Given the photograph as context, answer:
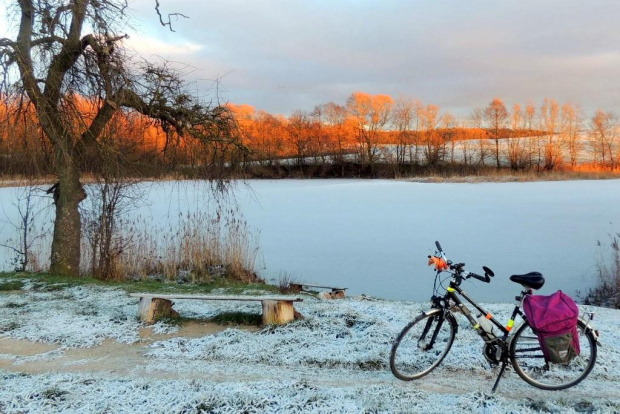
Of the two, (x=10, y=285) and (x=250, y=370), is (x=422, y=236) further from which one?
(x=250, y=370)

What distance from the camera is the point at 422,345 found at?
3.87 metres

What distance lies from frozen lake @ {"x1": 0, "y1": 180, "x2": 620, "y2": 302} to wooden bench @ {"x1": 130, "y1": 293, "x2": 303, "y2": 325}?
156 inches

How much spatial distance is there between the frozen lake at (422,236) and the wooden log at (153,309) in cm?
397

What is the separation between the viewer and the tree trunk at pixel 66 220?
7.90 meters

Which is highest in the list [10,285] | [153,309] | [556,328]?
[556,328]

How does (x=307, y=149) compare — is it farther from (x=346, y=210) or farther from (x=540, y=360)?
(x=540, y=360)

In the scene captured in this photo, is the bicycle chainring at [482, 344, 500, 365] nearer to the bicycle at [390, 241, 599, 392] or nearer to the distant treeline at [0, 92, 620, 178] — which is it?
the bicycle at [390, 241, 599, 392]

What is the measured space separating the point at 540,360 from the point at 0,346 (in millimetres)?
4752

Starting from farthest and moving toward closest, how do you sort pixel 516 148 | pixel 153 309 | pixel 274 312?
pixel 516 148, pixel 153 309, pixel 274 312

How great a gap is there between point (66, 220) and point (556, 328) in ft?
24.4

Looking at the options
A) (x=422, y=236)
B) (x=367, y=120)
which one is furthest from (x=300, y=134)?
(x=422, y=236)

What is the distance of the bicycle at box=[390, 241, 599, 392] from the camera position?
352 centimetres

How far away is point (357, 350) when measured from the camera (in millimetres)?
4371

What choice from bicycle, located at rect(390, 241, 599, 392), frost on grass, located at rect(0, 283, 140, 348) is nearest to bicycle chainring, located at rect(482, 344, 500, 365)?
bicycle, located at rect(390, 241, 599, 392)
